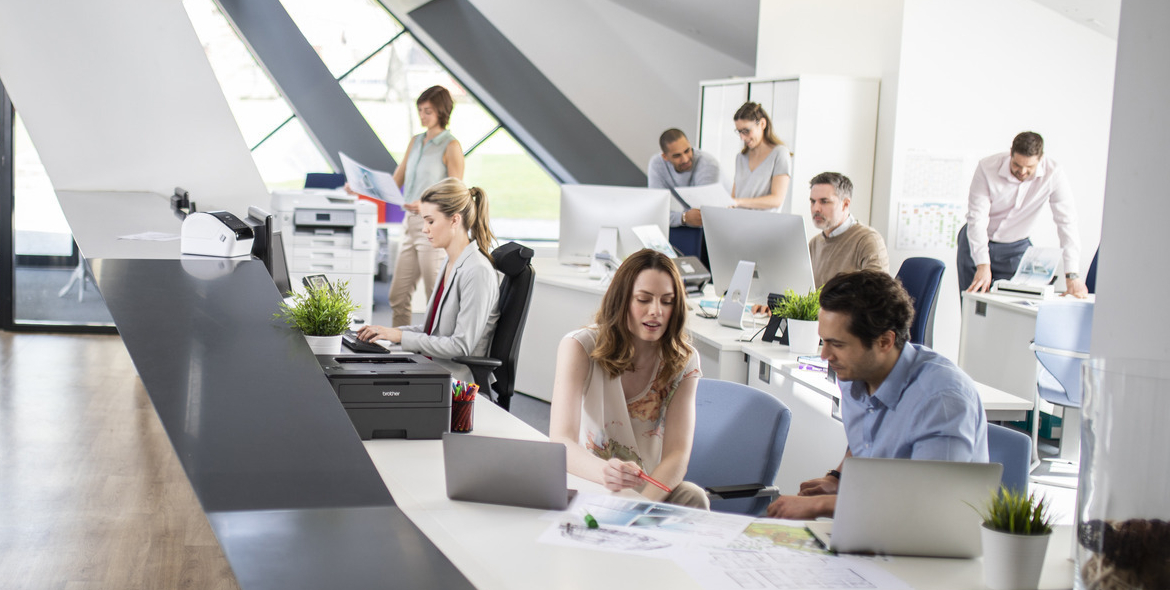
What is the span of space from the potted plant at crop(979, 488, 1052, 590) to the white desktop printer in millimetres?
2608

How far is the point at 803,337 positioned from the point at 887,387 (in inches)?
52.5

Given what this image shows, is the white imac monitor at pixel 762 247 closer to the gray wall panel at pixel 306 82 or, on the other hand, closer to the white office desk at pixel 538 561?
the white office desk at pixel 538 561

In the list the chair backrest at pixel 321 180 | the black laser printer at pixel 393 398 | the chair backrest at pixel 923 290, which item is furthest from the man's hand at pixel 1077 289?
the chair backrest at pixel 321 180

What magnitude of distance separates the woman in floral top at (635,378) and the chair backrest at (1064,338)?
2.14 meters

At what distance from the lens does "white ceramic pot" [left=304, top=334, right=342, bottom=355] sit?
253cm

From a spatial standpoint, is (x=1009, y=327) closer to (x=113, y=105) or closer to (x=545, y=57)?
(x=113, y=105)

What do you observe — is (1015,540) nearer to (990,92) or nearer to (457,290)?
(457,290)

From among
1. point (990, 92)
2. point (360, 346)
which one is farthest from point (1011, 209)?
point (360, 346)

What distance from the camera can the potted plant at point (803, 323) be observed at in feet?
11.1

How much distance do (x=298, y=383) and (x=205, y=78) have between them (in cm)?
281

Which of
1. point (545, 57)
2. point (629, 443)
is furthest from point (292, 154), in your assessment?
point (629, 443)

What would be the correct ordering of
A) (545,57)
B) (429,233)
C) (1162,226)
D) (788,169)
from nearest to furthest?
(1162,226), (429,233), (788,169), (545,57)

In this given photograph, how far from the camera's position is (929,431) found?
6.36ft

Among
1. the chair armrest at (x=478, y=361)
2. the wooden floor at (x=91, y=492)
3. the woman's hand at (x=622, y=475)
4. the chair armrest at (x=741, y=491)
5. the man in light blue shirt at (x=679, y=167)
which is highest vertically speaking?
the man in light blue shirt at (x=679, y=167)
